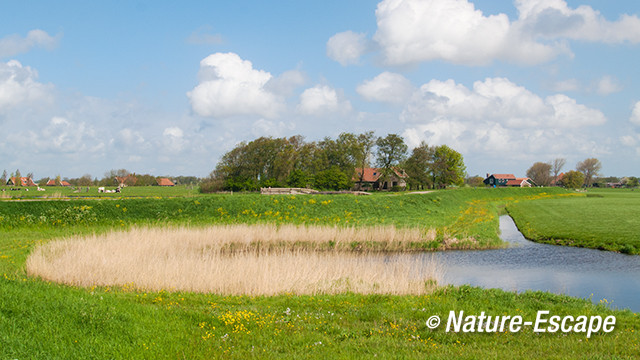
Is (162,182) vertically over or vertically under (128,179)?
under

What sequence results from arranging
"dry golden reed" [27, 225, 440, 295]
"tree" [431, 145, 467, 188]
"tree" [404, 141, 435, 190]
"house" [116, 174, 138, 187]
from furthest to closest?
"house" [116, 174, 138, 187], "tree" [431, 145, 467, 188], "tree" [404, 141, 435, 190], "dry golden reed" [27, 225, 440, 295]

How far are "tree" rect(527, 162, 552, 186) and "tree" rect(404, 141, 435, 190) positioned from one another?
2624 inches

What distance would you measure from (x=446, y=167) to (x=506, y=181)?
6716 centimetres

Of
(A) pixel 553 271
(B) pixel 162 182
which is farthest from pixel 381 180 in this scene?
(B) pixel 162 182

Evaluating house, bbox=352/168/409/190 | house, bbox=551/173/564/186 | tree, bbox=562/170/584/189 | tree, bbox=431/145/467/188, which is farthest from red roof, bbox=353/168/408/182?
house, bbox=551/173/564/186

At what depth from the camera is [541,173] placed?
13838 cm

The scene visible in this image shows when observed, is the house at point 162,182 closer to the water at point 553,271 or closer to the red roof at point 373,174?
the red roof at point 373,174

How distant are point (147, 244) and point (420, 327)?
13.9 metres

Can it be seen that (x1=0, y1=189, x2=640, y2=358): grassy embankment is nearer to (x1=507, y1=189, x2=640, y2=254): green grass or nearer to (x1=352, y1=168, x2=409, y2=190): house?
(x1=507, y1=189, x2=640, y2=254): green grass

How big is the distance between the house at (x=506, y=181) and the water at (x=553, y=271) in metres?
125

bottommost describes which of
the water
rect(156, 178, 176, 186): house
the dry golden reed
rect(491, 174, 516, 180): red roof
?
the water

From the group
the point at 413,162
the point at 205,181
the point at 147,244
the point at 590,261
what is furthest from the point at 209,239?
the point at 413,162

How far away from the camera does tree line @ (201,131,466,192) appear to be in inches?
2936

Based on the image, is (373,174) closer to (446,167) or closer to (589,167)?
(446,167)
